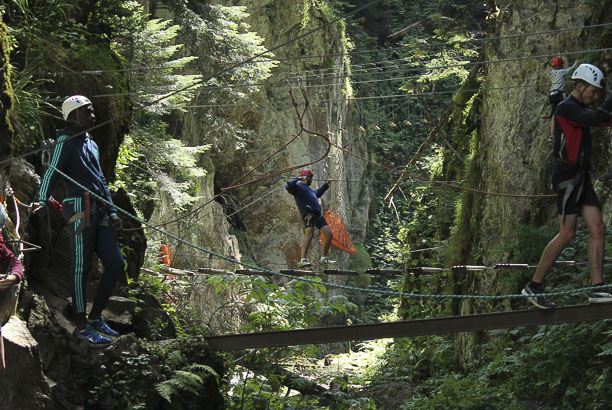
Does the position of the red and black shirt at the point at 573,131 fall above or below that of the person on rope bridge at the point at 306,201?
above

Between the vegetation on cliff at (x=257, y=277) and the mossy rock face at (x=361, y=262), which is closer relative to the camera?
the vegetation on cliff at (x=257, y=277)

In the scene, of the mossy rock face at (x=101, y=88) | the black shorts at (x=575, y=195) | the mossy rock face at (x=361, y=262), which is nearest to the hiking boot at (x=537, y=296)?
the black shorts at (x=575, y=195)

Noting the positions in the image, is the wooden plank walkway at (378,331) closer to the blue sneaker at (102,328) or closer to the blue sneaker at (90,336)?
the blue sneaker at (102,328)

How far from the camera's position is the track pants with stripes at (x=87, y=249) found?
5941mm

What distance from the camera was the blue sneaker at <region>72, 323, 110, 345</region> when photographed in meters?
6.02

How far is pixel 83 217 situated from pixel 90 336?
100 centimetres

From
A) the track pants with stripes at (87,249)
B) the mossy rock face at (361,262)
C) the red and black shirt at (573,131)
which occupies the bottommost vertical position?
the mossy rock face at (361,262)

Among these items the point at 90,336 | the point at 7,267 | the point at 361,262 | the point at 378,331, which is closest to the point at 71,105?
the point at 7,267

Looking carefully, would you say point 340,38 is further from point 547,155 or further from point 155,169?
point 547,155

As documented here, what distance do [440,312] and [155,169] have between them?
633 centimetres

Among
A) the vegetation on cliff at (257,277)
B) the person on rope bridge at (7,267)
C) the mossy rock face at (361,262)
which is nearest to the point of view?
the person on rope bridge at (7,267)

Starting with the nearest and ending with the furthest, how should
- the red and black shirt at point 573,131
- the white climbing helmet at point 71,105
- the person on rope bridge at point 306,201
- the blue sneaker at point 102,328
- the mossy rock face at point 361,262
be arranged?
1. the red and black shirt at point 573,131
2. the white climbing helmet at point 71,105
3. the blue sneaker at point 102,328
4. the person on rope bridge at point 306,201
5. the mossy rock face at point 361,262

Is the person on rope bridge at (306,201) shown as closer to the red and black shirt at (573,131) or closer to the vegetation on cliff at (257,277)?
the vegetation on cliff at (257,277)

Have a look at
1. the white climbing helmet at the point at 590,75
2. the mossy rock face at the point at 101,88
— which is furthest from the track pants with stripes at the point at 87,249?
the white climbing helmet at the point at 590,75
